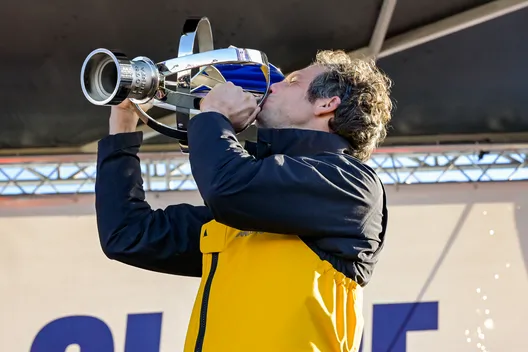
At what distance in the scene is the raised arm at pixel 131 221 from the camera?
1396mm

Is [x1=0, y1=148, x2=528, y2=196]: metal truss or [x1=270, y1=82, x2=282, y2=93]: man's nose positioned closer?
[x1=270, y1=82, x2=282, y2=93]: man's nose

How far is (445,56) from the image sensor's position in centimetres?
288

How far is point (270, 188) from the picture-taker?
1.13 m

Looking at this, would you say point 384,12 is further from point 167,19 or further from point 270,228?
point 270,228

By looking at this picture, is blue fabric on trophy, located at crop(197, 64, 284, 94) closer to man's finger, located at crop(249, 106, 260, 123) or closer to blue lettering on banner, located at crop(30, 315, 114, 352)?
man's finger, located at crop(249, 106, 260, 123)

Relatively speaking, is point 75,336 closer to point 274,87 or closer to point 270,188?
point 274,87

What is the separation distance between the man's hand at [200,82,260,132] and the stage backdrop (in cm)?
191

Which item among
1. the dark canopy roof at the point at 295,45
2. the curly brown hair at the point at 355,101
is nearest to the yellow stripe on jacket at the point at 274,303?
the curly brown hair at the point at 355,101

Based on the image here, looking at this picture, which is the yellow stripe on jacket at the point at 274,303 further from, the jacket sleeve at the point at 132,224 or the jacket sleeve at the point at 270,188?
the jacket sleeve at the point at 132,224

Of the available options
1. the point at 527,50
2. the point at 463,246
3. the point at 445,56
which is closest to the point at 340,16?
the point at 445,56

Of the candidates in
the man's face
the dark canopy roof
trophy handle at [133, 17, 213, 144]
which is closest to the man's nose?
the man's face

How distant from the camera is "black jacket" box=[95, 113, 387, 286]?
113cm

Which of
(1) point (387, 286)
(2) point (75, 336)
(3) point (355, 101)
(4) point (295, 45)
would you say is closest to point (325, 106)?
(3) point (355, 101)

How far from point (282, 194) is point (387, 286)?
200 cm
